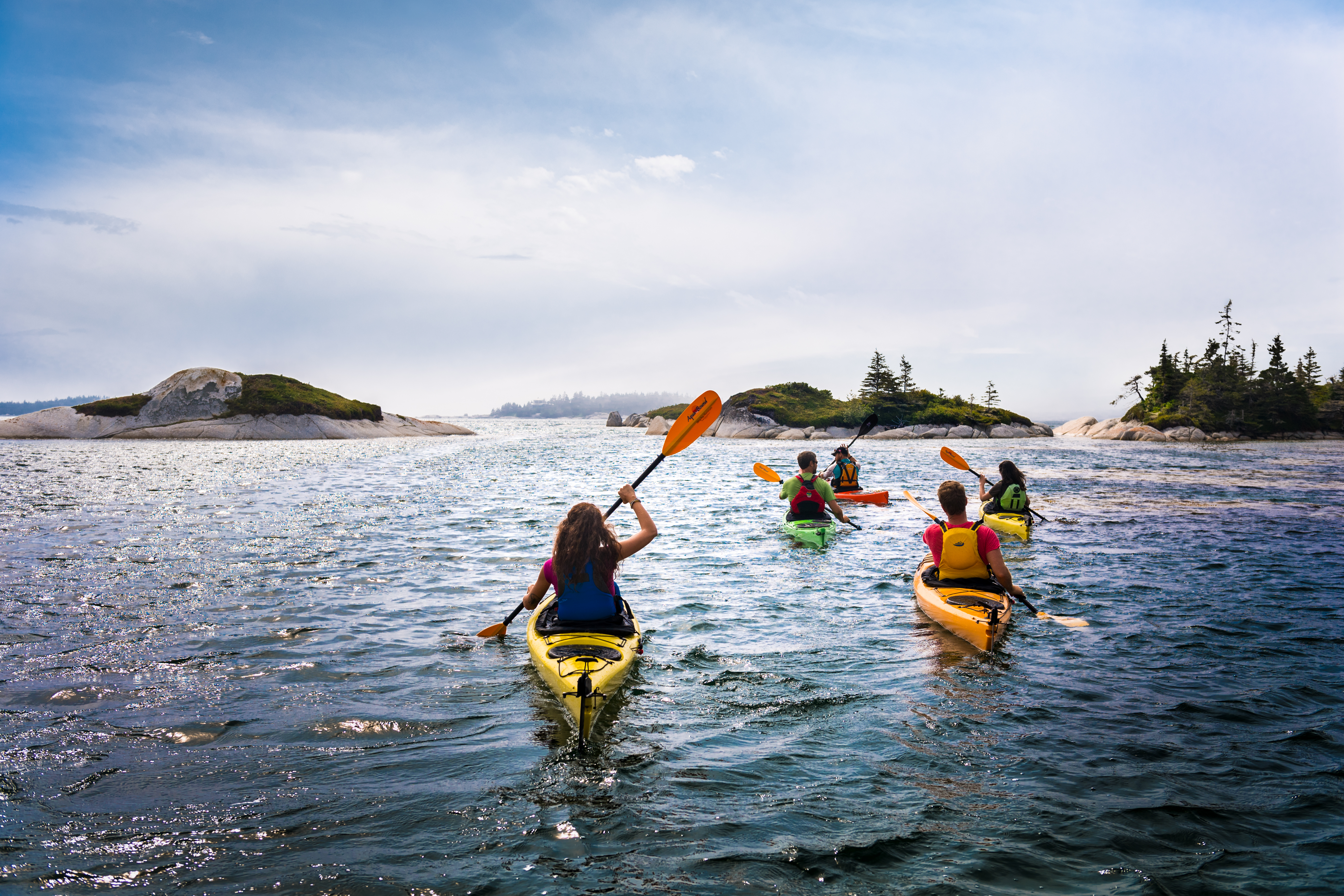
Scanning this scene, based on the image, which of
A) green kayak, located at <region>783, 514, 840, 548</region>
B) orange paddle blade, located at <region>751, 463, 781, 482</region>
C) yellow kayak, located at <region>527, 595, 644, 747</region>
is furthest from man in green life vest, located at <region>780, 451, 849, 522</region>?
yellow kayak, located at <region>527, 595, 644, 747</region>

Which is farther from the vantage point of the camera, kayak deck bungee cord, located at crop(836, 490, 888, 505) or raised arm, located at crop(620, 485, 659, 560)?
kayak deck bungee cord, located at crop(836, 490, 888, 505)

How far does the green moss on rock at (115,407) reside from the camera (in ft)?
247

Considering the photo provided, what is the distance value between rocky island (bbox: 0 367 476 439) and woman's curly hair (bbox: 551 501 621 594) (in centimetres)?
8606

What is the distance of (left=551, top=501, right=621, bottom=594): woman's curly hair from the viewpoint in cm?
638

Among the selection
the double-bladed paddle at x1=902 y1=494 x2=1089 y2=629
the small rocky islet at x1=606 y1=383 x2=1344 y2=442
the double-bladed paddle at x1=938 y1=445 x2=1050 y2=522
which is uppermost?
the small rocky islet at x1=606 y1=383 x2=1344 y2=442

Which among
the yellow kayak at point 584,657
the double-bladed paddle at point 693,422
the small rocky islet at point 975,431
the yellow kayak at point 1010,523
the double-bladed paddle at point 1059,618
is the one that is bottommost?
the double-bladed paddle at point 1059,618

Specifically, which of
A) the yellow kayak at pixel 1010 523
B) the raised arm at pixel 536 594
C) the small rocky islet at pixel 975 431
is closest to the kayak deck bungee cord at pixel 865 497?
the yellow kayak at pixel 1010 523

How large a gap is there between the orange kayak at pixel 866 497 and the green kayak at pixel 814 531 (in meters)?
4.27

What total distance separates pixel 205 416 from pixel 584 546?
8950 cm

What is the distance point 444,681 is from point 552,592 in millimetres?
4132

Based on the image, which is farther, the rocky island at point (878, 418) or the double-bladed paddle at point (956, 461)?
the rocky island at point (878, 418)

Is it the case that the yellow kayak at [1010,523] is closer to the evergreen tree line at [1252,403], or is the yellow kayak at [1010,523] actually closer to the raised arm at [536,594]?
the raised arm at [536,594]

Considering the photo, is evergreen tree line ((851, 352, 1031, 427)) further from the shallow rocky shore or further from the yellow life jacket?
the yellow life jacket

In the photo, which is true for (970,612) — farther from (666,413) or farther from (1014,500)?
(666,413)
